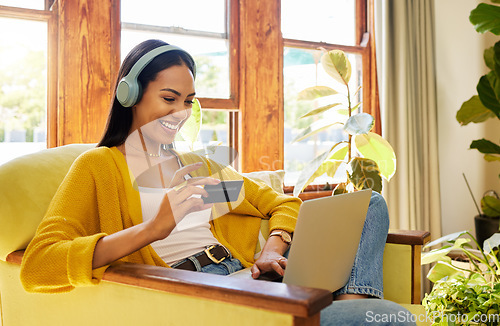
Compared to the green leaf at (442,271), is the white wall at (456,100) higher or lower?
higher

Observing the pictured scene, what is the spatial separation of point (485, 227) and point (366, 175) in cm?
111

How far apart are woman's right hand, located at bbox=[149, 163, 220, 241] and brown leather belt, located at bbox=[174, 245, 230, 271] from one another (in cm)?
31

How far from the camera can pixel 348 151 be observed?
2582mm

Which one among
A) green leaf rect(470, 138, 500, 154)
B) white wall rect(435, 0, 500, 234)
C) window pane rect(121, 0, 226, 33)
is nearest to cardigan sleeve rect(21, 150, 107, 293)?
window pane rect(121, 0, 226, 33)

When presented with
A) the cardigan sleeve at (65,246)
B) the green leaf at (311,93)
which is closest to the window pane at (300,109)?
the green leaf at (311,93)

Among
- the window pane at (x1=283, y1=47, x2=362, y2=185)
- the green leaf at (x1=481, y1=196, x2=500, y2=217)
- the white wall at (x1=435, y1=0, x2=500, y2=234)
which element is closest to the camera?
the green leaf at (x1=481, y1=196, x2=500, y2=217)

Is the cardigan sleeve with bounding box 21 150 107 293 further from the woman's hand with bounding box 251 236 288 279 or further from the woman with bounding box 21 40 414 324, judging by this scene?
the woman's hand with bounding box 251 236 288 279

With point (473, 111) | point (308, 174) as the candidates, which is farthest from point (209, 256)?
point (473, 111)

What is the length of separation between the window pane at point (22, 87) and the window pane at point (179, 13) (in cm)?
44

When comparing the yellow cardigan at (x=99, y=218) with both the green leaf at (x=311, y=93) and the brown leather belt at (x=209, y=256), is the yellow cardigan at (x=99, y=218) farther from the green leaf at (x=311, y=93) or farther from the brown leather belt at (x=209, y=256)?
the green leaf at (x=311, y=93)

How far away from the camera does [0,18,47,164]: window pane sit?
7.01ft

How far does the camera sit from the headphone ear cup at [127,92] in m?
1.36

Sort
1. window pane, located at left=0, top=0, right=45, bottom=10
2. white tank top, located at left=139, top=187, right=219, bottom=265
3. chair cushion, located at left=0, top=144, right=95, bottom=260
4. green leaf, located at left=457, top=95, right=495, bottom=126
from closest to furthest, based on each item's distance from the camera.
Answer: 1. chair cushion, located at left=0, top=144, right=95, bottom=260
2. white tank top, located at left=139, top=187, right=219, bottom=265
3. window pane, located at left=0, top=0, right=45, bottom=10
4. green leaf, located at left=457, top=95, right=495, bottom=126

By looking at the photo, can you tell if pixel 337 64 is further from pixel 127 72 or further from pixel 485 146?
pixel 127 72
